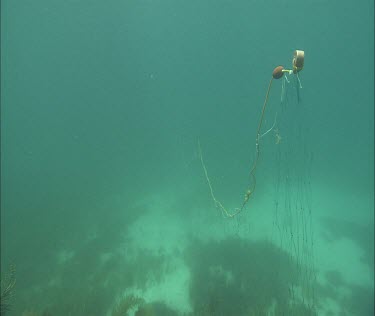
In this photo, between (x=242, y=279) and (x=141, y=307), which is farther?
(x=242, y=279)

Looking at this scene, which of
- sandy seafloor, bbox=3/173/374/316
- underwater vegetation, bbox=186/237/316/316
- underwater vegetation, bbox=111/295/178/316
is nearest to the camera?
underwater vegetation, bbox=111/295/178/316

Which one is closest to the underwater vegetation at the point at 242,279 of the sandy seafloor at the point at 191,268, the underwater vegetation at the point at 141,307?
the sandy seafloor at the point at 191,268

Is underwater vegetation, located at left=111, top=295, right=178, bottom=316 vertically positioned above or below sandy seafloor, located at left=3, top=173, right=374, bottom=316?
above

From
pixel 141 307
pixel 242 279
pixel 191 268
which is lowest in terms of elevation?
pixel 191 268

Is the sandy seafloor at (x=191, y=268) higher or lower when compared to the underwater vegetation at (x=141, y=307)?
lower

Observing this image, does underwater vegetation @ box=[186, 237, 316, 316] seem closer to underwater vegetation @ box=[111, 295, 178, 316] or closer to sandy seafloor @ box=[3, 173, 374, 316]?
sandy seafloor @ box=[3, 173, 374, 316]

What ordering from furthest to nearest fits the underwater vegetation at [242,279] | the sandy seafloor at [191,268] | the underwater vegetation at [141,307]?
1. the sandy seafloor at [191,268]
2. the underwater vegetation at [242,279]
3. the underwater vegetation at [141,307]

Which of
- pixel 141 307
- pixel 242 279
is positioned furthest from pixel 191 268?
pixel 141 307

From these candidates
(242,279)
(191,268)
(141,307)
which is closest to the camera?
(141,307)

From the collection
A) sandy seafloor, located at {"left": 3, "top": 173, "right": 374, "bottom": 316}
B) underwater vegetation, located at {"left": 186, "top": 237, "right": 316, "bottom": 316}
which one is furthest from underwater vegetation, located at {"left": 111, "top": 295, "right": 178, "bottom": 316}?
underwater vegetation, located at {"left": 186, "top": 237, "right": 316, "bottom": 316}

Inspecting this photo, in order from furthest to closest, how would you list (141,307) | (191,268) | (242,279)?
(191,268)
(242,279)
(141,307)

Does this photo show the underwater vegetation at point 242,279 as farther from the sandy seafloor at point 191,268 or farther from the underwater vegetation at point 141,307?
the underwater vegetation at point 141,307

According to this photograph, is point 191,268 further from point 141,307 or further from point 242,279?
point 141,307

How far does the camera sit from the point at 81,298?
41.8 ft
